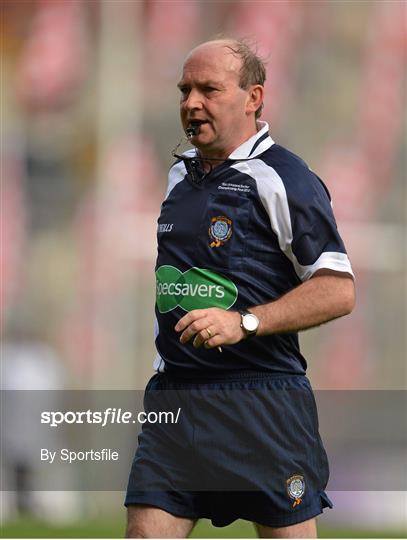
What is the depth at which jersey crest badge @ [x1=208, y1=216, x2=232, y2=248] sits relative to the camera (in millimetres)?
5234

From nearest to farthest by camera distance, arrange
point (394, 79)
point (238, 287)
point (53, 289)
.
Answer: point (238, 287), point (53, 289), point (394, 79)

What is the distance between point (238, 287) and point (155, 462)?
2.44 ft

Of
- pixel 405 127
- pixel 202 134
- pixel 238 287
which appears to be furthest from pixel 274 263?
pixel 405 127

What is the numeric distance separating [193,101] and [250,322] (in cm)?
93

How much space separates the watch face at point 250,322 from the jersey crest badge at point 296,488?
0.64 m

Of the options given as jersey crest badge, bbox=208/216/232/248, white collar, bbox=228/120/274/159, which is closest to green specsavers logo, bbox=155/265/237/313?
jersey crest badge, bbox=208/216/232/248

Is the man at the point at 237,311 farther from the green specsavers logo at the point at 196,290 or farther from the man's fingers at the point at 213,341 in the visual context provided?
the man's fingers at the point at 213,341

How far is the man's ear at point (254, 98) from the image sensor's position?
17.9 ft

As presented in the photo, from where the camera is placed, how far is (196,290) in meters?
5.26

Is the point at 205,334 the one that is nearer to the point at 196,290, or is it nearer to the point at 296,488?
the point at 196,290

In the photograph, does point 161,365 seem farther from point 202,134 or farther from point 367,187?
point 367,187

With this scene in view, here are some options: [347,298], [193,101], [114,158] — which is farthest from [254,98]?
[114,158]

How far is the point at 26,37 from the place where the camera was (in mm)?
15047

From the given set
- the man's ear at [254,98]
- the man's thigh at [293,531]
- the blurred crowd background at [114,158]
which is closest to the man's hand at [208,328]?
the man's thigh at [293,531]
